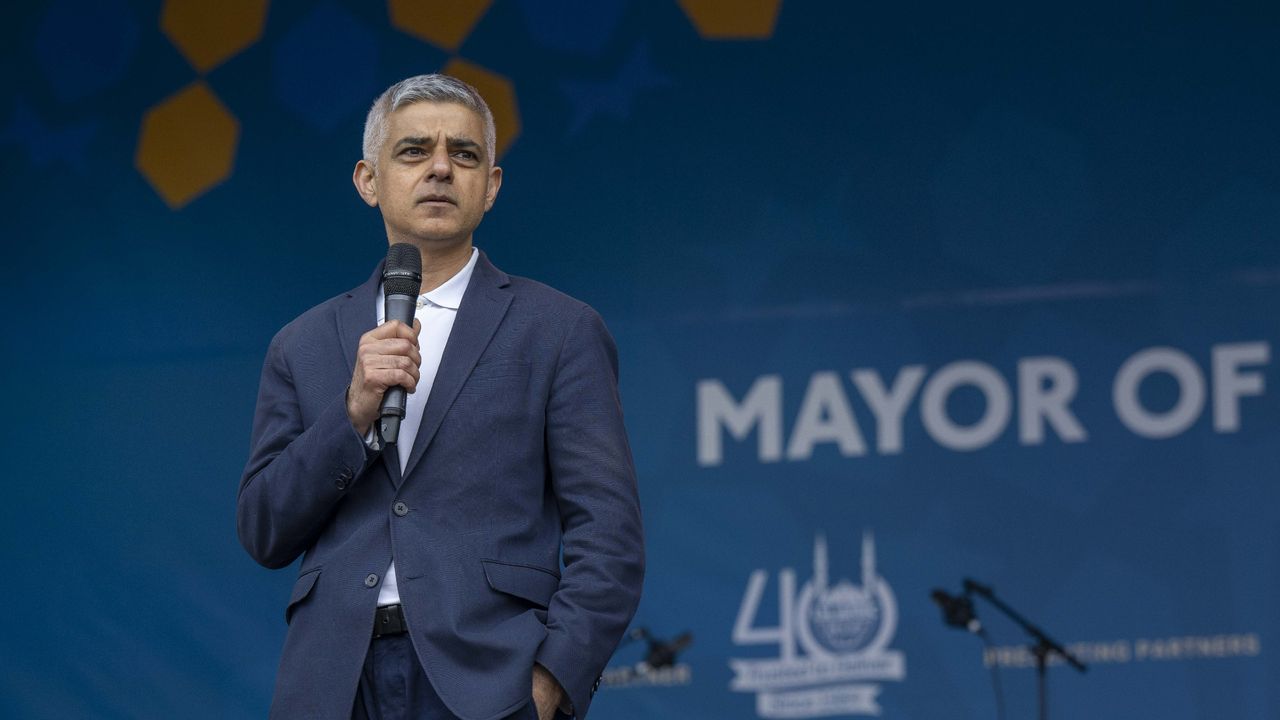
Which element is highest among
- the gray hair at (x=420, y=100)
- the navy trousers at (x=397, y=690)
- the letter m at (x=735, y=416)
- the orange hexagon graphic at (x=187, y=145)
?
the orange hexagon graphic at (x=187, y=145)

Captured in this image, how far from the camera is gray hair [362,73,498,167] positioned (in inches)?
88.7

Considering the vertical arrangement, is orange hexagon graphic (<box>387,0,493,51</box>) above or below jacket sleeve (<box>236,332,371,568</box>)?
above

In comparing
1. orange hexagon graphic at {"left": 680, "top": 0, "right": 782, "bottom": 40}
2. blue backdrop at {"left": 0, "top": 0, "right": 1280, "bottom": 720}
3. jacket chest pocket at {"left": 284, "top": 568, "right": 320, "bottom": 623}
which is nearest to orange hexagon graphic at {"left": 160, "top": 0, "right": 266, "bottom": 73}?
blue backdrop at {"left": 0, "top": 0, "right": 1280, "bottom": 720}

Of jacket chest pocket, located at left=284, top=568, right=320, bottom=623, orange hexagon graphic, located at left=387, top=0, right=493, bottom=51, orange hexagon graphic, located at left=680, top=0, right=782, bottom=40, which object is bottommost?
jacket chest pocket, located at left=284, top=568, right=320, bottom=623

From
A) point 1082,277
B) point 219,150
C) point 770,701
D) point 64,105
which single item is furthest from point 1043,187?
point 64,105

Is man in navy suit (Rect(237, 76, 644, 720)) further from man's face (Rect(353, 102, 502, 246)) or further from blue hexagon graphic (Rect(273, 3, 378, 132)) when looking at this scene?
blue hexagon graphic (Rect(273, 3, 378, 132))

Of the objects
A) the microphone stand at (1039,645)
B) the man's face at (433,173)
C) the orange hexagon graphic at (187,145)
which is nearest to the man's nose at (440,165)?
the man's face at (433,173)

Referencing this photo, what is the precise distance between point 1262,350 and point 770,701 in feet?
5.16

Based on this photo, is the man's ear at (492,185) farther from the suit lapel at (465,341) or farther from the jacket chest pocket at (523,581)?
the jacket chest pocket at (523,581)

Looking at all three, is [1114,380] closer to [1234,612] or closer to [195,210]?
[1234,612]

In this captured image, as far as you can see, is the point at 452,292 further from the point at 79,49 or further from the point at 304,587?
the point at 79,49

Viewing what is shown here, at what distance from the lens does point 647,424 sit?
14.3 ft

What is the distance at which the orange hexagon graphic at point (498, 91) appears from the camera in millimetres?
4344

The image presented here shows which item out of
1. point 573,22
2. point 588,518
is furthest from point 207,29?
point 588,518
